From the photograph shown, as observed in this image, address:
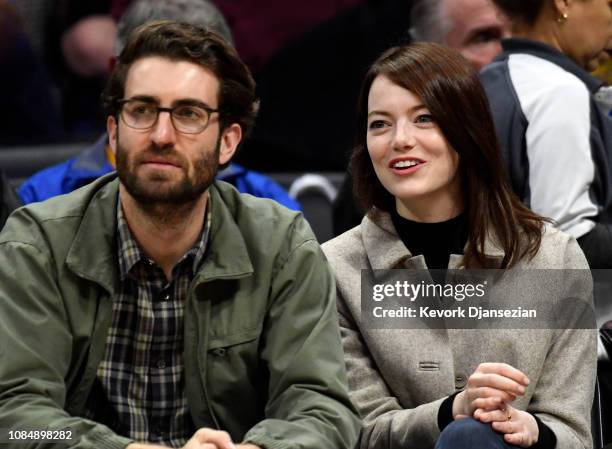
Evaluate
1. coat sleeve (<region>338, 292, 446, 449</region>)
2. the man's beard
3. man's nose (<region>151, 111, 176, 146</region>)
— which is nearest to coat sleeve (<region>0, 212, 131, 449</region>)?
the man's beard

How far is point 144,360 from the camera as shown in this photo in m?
3.40

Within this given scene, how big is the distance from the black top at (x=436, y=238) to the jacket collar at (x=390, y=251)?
0.03 m

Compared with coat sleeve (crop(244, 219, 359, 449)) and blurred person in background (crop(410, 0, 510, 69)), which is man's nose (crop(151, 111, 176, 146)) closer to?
coat sleeve (crop(244, 219, 359, 449))

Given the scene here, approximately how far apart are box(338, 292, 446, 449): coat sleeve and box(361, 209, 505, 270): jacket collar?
14 centimetres

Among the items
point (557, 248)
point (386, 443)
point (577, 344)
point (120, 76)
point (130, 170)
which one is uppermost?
point (120, 76)

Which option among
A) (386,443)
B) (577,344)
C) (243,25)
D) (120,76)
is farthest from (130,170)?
(243,25)

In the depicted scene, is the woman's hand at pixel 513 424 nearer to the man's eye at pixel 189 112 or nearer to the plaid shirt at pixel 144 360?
the plaid shirt at pixel 144 360

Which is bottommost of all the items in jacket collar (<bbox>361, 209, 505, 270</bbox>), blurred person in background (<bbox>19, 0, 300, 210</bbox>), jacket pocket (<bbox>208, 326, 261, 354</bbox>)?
jacket pocket (<bbox>208, 326, 261, 354</bbox>)

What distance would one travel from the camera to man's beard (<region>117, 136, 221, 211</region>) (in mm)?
3371

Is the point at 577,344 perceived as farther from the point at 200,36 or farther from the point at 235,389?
the point at 200,36

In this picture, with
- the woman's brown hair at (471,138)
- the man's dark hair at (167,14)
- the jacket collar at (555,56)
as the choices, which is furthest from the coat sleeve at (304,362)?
the man's dark hair at (167,14)

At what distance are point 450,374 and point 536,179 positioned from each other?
707mm

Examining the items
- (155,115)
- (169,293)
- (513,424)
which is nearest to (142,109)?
(155,115)

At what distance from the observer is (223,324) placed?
3.38m
